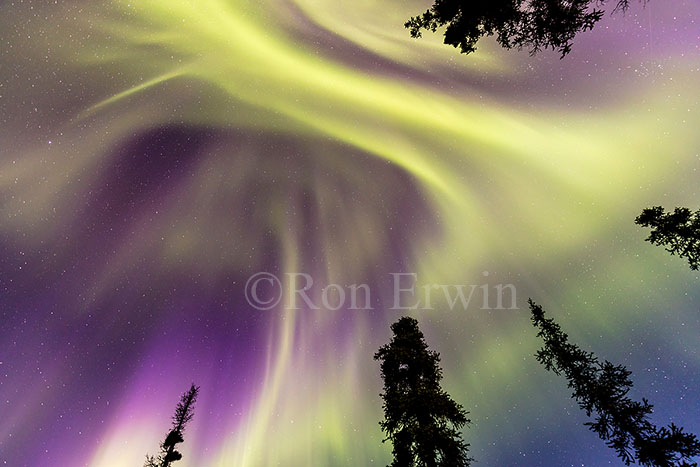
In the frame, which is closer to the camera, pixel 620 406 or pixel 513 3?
pixel 513 3

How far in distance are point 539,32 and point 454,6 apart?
252 centimetres

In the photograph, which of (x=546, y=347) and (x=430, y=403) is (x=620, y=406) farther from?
(x=430, y=403)

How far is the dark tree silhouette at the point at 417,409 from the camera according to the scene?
32.3ft

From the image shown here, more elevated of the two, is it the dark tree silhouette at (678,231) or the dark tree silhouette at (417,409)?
the dark tree silhouette at (678,231)

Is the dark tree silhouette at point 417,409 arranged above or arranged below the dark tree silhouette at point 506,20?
below

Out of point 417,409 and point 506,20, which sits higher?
point 506,20

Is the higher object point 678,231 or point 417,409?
point 678,231

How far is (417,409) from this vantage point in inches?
429

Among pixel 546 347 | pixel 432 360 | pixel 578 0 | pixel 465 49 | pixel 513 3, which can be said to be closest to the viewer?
pixel 578 0

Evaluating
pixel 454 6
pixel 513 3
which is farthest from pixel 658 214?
A: pixel 454 6

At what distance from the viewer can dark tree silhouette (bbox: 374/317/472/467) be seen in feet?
32.3

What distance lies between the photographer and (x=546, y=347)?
14.9 metres

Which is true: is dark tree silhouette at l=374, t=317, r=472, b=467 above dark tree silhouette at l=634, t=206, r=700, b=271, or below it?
below

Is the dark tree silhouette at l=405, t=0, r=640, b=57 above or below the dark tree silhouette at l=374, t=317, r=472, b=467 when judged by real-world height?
above
